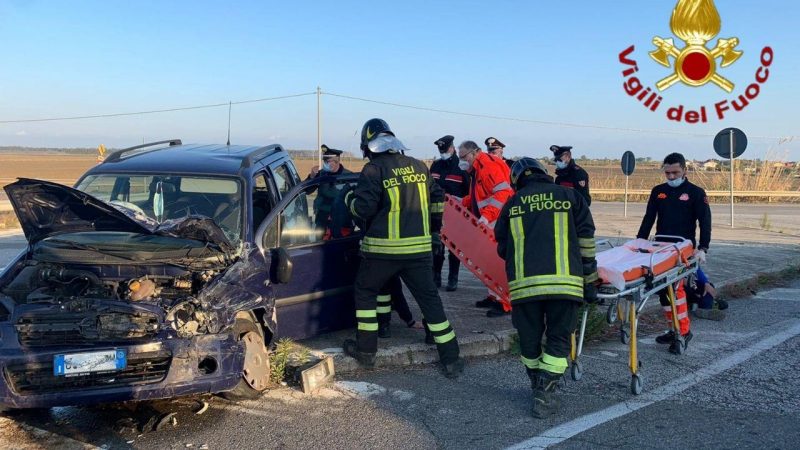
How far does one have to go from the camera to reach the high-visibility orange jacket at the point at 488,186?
23.3 ft

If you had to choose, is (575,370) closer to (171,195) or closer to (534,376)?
(534,376)

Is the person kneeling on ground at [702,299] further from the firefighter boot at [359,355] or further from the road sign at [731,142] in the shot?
the road sign at [731,142]

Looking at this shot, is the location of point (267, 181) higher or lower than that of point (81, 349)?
higher

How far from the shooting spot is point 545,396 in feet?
14.7

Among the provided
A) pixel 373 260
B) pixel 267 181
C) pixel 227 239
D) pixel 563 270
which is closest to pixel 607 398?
pixel 563 270

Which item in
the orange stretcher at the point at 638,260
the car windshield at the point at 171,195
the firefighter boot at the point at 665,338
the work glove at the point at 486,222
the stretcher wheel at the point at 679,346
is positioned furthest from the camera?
the work glove at the point at 486,222

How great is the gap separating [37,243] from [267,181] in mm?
2107

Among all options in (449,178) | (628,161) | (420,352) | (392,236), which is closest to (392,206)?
(392,236)

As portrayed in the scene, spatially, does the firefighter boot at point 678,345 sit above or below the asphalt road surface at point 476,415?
above

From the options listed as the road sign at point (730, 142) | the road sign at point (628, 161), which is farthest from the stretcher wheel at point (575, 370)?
the road sign at point (628, 161)

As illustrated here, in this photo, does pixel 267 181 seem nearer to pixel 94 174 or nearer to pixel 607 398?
pixel 94 174

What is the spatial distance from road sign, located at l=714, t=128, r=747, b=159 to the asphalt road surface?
8378mm

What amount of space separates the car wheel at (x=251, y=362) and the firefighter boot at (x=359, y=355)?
81 cm

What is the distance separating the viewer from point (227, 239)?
4.87m
